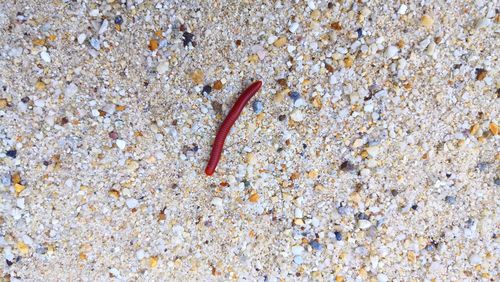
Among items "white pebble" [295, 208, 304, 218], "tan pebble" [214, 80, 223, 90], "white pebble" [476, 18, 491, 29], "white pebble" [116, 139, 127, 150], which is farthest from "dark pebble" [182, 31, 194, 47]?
"white pebble" [476, 18, 491, 29]

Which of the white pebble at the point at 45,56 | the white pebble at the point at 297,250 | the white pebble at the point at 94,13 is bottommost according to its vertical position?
the white pebble at the point at 297,250

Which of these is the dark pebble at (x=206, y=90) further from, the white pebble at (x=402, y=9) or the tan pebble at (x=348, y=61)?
the white pebble at (x=402, y=9)

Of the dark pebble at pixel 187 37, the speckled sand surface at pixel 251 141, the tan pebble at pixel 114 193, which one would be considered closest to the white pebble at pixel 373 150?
the speckled sand surface at pixel 251 141

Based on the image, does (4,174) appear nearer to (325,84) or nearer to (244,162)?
(244,162)

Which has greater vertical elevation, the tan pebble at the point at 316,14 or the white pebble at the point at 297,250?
the tan pebble at the point at 316,14

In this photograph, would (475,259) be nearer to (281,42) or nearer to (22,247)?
(281,42)
